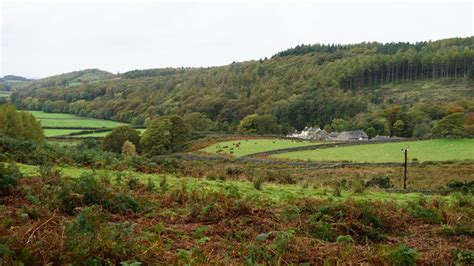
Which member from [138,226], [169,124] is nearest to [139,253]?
[138,226]

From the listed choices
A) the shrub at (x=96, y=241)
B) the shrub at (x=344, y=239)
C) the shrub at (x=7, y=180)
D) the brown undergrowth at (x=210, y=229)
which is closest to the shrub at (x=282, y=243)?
the brown undergrowth at (x=210, y=229)

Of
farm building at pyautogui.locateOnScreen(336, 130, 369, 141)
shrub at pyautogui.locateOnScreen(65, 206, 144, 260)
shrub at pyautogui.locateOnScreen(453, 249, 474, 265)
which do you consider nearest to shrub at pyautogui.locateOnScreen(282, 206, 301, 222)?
shrub at pyautogui.locateOnScreen(453, 249, 474, 265)

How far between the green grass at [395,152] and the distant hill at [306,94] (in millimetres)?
35408

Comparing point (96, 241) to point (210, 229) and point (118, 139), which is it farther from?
point (118, 139)

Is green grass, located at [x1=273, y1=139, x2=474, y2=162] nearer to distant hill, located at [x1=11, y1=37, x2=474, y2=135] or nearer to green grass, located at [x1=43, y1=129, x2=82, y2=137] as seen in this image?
distant hill, located at [x1=11, y1=37, x2=474, y2=135]

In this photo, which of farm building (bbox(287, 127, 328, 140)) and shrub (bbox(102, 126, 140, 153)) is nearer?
shrub (bbox(102, 126, 140, 153))

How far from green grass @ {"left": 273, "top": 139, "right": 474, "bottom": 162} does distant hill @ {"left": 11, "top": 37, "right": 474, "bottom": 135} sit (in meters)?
35.4

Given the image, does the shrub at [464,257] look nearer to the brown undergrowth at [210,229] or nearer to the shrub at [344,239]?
the brown undergrowth at [210,229]

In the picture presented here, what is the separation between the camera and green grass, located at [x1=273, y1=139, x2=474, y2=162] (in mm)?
50156

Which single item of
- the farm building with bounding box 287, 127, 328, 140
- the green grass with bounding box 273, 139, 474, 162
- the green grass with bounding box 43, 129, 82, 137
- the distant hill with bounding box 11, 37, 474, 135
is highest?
the distant hill with bounding box 11, 37, 474, 135

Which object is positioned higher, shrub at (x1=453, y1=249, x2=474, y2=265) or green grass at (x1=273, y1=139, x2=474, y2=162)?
shrub at (x1=453, y1=249, x2=474, y2=265)

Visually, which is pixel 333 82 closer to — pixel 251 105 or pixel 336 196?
pixel 251 105

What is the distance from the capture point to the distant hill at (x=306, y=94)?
118m

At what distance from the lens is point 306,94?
129 m
